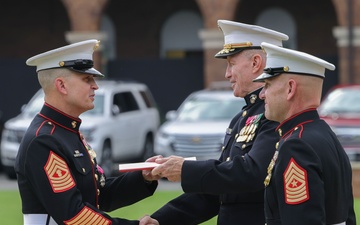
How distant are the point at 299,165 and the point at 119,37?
26.9m

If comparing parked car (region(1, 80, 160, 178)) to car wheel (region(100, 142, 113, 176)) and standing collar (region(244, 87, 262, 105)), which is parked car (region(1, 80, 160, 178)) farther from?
standing collar (region(244, 87, 262, 105))

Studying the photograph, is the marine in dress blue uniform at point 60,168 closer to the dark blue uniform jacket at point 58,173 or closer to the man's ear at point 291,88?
the dark blue uniform jacket at point 58,173

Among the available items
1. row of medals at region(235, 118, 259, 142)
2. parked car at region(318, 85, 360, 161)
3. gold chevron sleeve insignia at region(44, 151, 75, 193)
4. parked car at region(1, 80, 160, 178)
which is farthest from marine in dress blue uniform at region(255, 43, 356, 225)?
parked car at region(1, 80, 160, 178)

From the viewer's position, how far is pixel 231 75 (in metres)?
5.38

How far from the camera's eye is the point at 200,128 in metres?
18.3

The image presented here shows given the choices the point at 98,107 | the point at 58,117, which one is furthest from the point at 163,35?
the point at 58,117

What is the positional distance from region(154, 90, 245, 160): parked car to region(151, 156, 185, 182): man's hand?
1267 cm

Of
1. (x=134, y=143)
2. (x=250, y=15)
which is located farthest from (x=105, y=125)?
(x=250, y=15)

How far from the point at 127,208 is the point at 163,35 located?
18257mm

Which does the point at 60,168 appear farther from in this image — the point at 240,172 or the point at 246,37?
the point at 246,37

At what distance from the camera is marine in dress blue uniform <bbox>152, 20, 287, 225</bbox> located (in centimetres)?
493

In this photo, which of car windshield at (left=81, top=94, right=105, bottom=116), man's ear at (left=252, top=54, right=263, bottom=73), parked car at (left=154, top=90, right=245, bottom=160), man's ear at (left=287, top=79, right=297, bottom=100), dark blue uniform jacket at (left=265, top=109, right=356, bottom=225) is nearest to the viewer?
dark blue uniform jacket at (left=265, top=109, right=356, bottom=225)

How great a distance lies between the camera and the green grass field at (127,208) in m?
11.9

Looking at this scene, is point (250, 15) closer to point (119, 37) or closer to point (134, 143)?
point (119, 37)
